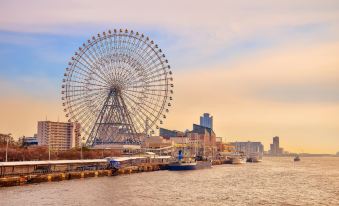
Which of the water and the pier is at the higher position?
the pier

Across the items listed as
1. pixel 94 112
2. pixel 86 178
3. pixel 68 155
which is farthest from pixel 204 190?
pixel 68 155

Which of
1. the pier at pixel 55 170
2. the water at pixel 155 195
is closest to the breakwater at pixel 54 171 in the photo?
the pier at pixel 55 170

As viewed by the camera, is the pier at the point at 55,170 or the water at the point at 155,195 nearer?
the water at the point at 155,195

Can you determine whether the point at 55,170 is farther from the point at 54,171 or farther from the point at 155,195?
the point at 155,195

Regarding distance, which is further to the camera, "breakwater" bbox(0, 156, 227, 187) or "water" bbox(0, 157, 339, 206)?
"breakwater" bbox(0, 156, 227, 187)

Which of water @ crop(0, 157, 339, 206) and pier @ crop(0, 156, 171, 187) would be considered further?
pier @ crop(0, 156, 171, 187)

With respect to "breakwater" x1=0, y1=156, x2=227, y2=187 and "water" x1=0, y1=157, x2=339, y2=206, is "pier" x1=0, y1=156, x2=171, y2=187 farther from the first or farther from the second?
"water" x1=0, y1=157, x2=339, y2=206

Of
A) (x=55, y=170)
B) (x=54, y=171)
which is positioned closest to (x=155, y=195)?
(x=54, y=171)

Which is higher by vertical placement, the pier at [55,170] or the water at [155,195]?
the pier at [55,170]

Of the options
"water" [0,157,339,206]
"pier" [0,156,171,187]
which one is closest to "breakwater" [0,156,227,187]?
"pier" [0,156,171,187]

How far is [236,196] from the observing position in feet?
240

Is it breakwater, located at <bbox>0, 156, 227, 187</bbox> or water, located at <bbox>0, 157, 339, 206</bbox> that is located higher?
breakwater, located at <bbox>0, 156, 227, 187</bbox>

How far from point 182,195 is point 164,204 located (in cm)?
1099

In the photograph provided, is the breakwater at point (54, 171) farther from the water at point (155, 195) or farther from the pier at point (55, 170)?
the water at point (155, 195)
